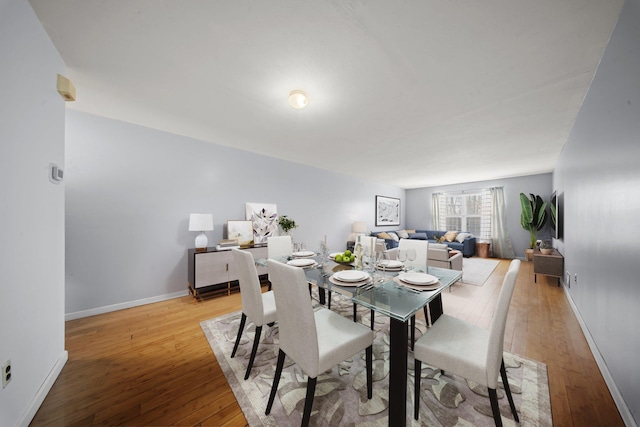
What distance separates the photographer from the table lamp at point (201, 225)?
2.93 meters

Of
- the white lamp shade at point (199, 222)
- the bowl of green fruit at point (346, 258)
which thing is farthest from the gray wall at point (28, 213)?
the bowl of green fruit at point (346, 258)

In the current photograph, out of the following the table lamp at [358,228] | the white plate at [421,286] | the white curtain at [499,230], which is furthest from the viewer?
the white curtain at [499,230]

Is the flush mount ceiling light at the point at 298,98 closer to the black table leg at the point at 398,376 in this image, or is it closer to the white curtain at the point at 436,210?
the black table leg at the point at 398,376

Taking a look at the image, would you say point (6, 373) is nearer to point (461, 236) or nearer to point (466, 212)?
point (461, 236)

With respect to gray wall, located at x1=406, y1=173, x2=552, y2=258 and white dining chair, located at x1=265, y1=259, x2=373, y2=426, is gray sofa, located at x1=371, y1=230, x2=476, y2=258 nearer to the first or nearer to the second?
gray wall, located at x1=406, y1=173, x2=552, y2=258

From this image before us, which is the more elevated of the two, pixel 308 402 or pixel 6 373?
pixel 6 373

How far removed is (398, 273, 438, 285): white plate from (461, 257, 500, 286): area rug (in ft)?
9.67

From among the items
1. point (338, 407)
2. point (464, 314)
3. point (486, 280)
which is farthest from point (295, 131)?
point (486, 280)

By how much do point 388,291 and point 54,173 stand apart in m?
2.50

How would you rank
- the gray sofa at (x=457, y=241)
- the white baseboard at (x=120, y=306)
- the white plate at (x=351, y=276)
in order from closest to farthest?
the white plate at (x=351, y=276) → the white baseboard at (x=120, y=306) → the gray sofa at (x=457, y=241)

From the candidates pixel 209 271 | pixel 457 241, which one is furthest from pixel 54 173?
pixel 457 241

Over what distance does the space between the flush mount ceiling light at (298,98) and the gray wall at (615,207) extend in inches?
79.7

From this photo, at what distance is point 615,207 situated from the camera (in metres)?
1.45

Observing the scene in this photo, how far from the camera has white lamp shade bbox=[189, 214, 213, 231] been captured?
293 centimetres
